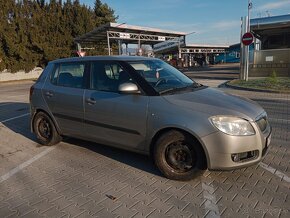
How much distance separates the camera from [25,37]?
34.6 meters

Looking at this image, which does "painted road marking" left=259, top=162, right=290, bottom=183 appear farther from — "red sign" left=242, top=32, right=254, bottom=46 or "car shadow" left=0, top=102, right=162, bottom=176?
"red sign" left=242, top=32, right=254, bottom=46

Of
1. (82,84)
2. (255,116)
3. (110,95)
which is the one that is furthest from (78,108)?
(255,116)

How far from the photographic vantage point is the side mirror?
157 inches

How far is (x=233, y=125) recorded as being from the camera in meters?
3.49

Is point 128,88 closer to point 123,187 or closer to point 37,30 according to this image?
point 123,187

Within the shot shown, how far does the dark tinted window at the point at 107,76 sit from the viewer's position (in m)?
4.34

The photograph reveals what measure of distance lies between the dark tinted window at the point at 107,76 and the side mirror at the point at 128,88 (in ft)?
0.70

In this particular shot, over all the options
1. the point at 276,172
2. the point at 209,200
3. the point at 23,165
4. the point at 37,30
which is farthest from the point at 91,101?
the point at 37,30

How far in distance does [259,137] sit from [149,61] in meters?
2.15

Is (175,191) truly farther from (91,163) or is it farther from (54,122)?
(54,122)

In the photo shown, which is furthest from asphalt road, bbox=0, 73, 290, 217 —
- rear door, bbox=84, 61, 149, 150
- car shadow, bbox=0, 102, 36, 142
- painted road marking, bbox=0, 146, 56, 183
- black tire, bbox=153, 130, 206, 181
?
car shadow, bbox=0, 102, 36, 142

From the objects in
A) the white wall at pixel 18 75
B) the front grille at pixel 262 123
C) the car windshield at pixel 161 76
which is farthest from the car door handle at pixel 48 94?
the white wall at pixel 18 75

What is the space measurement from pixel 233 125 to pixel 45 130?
12.0 feet

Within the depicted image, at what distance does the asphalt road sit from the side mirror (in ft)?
3.76
